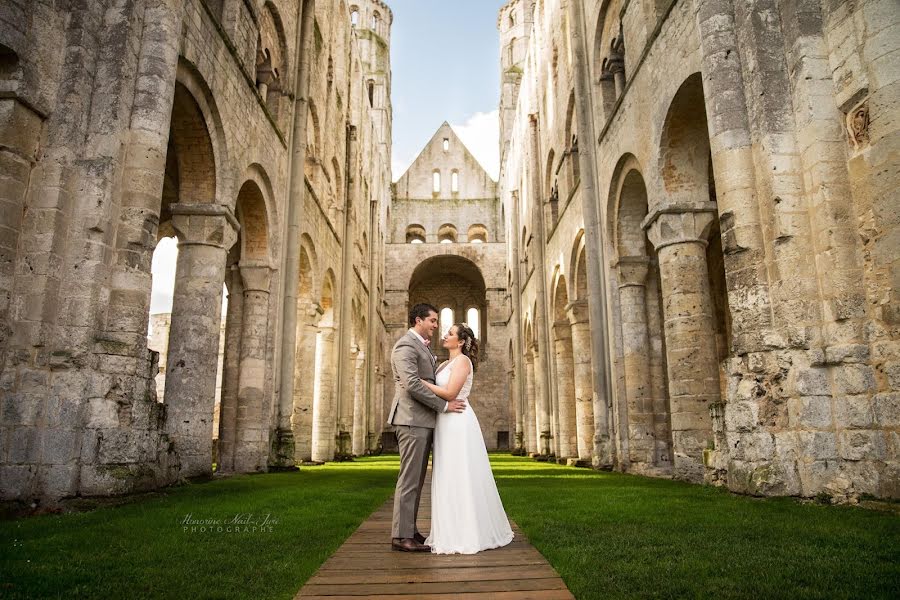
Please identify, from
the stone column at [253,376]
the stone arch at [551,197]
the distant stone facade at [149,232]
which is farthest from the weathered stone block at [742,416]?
the stone arch at [551,197]

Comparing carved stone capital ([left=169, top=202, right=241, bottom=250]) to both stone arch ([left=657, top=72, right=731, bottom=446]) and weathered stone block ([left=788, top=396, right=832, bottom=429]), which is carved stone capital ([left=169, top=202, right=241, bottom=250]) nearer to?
stone arch ([left=657, top=72, right=731, bottom=446])

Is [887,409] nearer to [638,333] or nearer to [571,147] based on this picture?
[638,333]

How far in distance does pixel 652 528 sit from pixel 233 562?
3075mm

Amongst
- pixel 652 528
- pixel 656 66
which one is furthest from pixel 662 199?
pixel 652 528

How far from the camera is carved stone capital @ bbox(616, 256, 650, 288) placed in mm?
12547

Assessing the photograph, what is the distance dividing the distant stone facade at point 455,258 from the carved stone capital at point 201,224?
23896 mm

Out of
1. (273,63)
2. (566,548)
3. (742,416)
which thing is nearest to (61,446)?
(566,548)

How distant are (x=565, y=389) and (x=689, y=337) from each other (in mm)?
10458

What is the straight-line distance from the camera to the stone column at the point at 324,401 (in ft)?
63.8

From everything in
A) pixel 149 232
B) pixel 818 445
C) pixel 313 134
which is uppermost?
pixel 313 134

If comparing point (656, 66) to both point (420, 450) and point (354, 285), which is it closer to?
point (420, 450)

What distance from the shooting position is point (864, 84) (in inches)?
236

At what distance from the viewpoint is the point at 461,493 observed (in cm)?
406

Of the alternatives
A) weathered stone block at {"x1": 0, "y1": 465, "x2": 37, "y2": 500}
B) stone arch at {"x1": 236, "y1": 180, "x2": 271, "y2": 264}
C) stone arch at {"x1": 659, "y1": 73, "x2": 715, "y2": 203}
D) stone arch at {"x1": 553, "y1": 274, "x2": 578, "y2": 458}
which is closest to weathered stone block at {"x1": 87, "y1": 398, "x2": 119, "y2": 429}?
weathered stone block at {"x1": 0, "y1": 465, "x2": 37, "y2": 500}
